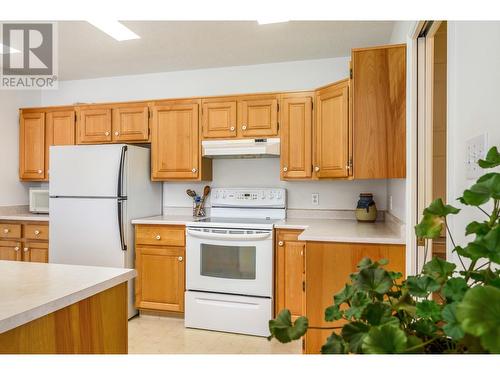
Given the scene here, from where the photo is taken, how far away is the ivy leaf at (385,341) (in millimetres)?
377

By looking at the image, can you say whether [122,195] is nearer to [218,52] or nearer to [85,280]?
[218,52]

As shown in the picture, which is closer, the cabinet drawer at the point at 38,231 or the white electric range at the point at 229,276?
the white electric range at the point at 229,276

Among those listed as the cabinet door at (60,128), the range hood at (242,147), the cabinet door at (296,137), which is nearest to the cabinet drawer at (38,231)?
the cabinet door at (60,128)

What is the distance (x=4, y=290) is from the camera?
1.07 m

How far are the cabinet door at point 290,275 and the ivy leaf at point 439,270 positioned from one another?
7.69 ft

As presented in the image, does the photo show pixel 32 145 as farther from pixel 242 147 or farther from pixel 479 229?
pixel 479 229

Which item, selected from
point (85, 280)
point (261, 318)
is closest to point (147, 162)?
point (261, 318)

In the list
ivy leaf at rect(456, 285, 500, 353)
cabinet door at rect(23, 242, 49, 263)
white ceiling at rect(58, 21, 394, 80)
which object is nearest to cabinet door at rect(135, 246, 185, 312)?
cabinet door at rect(23, 242, 49, 263)

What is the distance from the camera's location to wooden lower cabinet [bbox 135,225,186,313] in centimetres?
312

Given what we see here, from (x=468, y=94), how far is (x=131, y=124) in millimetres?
3157

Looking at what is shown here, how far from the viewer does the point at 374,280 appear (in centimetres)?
53

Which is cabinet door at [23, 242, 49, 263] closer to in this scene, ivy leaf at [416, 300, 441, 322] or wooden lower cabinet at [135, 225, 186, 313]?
wooden lower cabinet at [135, 225, 186, 313]

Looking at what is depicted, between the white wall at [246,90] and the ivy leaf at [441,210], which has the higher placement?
the white wall at [246,90]

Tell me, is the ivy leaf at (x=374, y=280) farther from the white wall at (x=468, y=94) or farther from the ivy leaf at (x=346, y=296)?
the white wall at (x=468, y=94)
